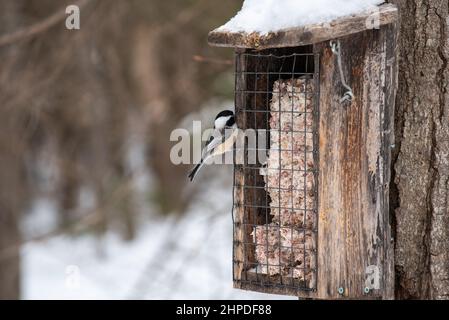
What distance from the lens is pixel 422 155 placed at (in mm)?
3678

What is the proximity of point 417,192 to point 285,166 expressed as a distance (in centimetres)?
70

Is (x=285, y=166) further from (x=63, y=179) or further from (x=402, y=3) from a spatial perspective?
(x=63, y=179)

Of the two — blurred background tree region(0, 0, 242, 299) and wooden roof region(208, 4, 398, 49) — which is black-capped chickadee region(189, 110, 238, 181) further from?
blurred background tree region(0, 0, 242, 299)

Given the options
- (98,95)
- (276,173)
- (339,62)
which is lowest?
(276,173)

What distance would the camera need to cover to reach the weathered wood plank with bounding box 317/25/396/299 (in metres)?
3.38

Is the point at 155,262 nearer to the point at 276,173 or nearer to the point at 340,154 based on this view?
the point at 276,173

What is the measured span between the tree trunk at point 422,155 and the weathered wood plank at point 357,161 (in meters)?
0.31

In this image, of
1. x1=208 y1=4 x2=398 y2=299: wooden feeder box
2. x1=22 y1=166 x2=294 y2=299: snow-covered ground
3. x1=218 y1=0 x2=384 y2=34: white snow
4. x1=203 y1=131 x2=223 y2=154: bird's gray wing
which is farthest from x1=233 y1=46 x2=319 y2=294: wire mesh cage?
x1=22 y1=166 x2=294 y2=299: snow-covered ground

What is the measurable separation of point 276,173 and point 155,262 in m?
5.24

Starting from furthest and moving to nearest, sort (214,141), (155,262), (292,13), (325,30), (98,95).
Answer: (98,95)
(155,262)
(214,141)
(292,13)
(325,30)

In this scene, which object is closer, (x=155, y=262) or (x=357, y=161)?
(x=357, y=161)

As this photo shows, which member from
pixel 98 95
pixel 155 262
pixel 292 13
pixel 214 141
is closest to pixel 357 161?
pixel 292 13

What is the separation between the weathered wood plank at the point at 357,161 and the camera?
338 centimetres

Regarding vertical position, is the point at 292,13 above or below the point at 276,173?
above
